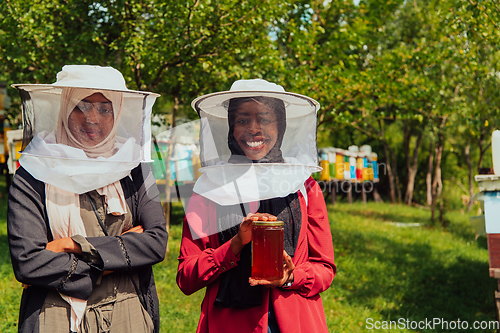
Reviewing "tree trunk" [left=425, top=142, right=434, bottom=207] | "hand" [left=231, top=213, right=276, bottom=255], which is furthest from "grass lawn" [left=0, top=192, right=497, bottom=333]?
"tree trunk" [left=425, top=142, right=434, bottom=207]

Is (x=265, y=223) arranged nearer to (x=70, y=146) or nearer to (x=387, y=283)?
(x=70, y=146)

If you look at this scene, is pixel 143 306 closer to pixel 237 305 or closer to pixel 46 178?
pixel 237 305

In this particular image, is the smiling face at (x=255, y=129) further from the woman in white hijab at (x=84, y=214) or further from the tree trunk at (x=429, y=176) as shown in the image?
the tree trunk at (x=429, y=176)

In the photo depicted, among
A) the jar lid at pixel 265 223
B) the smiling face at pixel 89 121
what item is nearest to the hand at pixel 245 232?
the jar lid at pixel 265 223

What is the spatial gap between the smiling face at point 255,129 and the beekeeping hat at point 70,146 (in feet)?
1.62

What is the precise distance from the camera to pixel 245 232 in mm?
1956

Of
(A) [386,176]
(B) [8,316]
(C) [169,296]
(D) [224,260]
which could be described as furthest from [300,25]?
(A) [386,176]

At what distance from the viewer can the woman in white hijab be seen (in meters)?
1.95

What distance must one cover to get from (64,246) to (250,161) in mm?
943

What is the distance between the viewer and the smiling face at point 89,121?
214cm

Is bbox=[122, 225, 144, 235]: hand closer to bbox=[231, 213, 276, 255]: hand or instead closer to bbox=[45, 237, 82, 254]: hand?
bbox=[45, 237, 82, 254]: hand

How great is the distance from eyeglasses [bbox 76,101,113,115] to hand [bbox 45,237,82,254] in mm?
628

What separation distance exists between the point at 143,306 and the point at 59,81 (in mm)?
1175

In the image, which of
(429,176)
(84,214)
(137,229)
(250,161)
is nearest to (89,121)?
(84,214)
